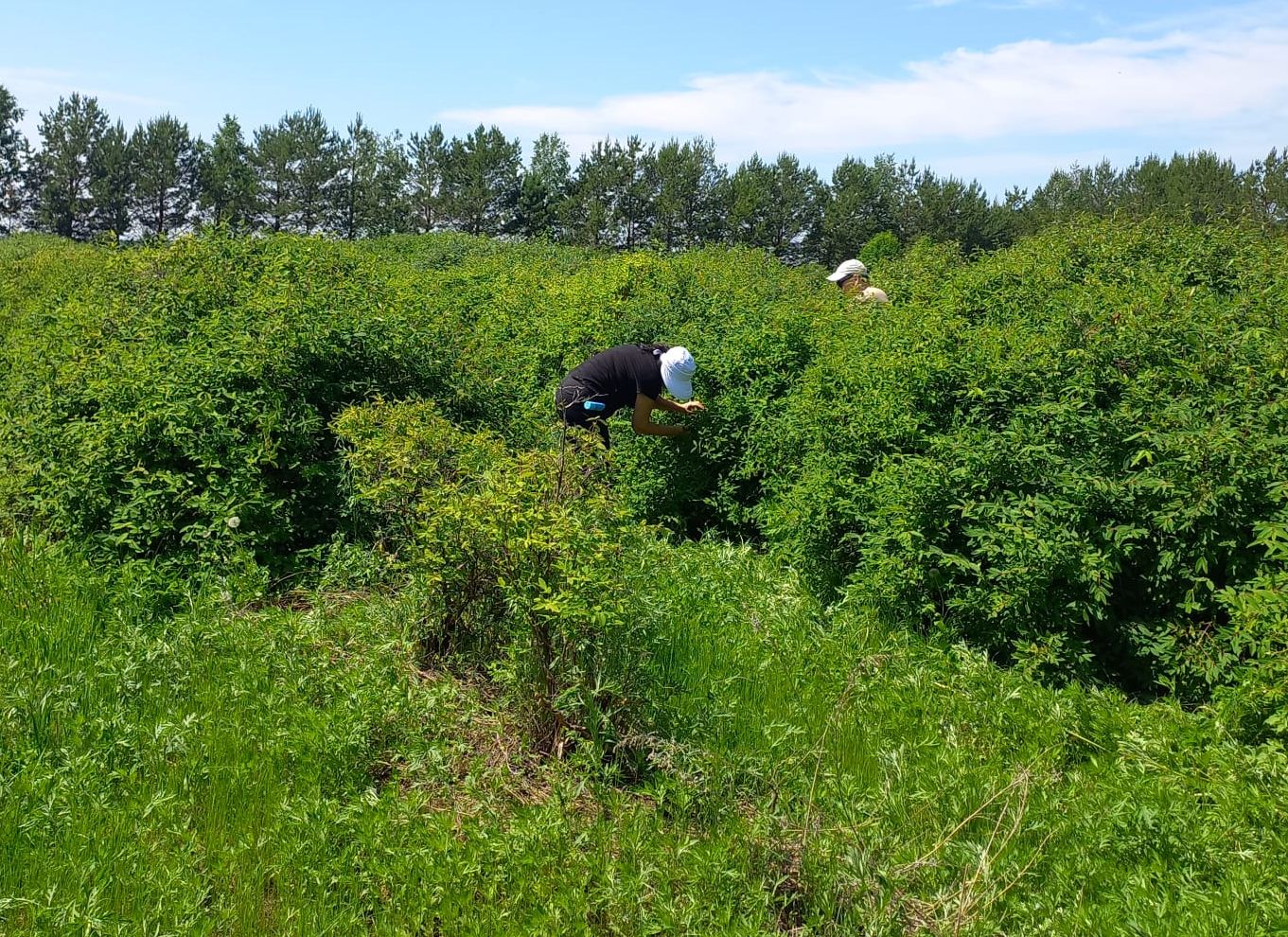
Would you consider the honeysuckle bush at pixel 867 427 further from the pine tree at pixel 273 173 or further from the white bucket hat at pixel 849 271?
the pine tree at pixel 273 173

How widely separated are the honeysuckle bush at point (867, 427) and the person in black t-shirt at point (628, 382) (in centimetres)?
50

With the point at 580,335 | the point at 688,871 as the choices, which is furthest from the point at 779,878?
the point at 580,335

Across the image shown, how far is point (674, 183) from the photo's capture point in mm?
49594

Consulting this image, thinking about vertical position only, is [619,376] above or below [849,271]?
below

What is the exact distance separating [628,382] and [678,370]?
34cm

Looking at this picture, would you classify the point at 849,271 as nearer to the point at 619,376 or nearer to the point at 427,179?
the point at 619,376

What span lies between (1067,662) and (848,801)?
1623mm

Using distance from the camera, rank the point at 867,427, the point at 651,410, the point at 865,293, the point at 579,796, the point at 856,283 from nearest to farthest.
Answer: the point at 579,796, the point at 867,427, the point at 651,410, the point at 865,293, the point at 856,283

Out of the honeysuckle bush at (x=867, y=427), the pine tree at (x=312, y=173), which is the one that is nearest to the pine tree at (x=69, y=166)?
the pine tree at (x=312, y=173)

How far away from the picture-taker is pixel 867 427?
5.36m

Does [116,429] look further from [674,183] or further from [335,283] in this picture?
[674,183]

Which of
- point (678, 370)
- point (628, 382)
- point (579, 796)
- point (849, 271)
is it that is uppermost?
point (849, 271)

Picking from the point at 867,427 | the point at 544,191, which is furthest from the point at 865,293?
the point at 544,191

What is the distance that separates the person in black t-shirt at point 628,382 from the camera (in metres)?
6.29
